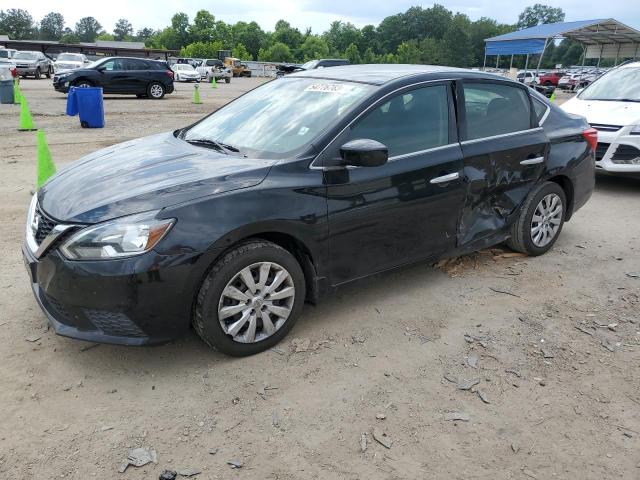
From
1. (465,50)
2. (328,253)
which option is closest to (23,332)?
(328,253)

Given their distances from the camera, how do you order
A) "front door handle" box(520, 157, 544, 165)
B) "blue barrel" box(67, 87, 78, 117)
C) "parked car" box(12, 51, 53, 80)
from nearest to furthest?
"front door handle" box(520, 157, 544, 165)
"blue barrel" box(67, 87, 78, 117)
"parked car" box(12, 51, 53, 80)

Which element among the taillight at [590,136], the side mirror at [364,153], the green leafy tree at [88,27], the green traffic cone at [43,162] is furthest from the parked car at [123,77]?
the green leafy tree at [88,27]

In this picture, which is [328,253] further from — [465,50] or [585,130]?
[465,50]

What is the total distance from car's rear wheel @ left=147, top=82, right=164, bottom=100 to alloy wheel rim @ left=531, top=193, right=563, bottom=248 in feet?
62.0

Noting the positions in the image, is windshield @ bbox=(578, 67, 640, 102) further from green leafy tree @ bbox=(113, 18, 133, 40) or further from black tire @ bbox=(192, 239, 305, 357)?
green leafy tree @ bbox=(113, 18, 133, 40)

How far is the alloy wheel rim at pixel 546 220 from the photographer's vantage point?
4906mm

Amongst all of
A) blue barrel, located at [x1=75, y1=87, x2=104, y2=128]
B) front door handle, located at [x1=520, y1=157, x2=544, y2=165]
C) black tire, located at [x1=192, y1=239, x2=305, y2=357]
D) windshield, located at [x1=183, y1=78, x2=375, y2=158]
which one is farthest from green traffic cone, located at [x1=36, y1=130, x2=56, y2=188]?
blue barrel, located at [x1=75, y1=87, x2=104, y2=128]

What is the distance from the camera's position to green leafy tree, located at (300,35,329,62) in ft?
360

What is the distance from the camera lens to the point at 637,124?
7.38m

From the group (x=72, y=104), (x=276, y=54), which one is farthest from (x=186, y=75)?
(x=276, y=54)

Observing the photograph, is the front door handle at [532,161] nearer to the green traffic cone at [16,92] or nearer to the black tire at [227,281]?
the black tire at [227,281]

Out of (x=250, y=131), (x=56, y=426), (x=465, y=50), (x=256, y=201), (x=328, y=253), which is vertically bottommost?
(x=56, y=426)

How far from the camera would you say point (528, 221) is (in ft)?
15.8

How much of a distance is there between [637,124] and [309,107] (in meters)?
5.64
